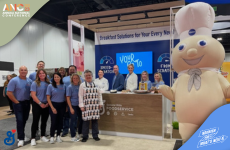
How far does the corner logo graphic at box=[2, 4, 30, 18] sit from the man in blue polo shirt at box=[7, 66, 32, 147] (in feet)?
3.03

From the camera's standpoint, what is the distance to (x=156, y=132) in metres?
3.51

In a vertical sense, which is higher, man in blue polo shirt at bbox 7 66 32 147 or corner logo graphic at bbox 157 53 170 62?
corner logo graphic at bbox 157 53 170 62

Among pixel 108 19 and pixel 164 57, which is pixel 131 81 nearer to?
pixel 164 57

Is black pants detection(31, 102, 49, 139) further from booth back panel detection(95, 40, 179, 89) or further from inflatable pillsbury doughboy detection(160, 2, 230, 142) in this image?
booth back panel detection(95, 40, 179, 89)

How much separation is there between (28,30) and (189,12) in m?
8.75

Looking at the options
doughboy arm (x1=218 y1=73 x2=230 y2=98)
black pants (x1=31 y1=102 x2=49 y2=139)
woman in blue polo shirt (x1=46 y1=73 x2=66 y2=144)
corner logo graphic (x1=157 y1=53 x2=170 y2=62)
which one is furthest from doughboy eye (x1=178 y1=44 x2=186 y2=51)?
corner logo graphic (x1=157 y1=53 x2=170 y2=62)

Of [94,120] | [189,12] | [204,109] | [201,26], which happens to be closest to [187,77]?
[204,109]

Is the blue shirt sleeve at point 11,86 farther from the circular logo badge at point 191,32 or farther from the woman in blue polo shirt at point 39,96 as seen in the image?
the circular logo badge at point 191,32

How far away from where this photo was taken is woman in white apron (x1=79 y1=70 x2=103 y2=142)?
3.39 meters

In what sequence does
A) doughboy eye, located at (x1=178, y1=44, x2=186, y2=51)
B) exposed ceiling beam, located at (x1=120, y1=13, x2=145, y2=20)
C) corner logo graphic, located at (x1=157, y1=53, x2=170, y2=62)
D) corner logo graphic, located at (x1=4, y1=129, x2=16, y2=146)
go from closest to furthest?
doughboy eye, located at (x1=178, y1=44, x2=186, y2=51)
corner logo graphic, located at (x1=4, y1=129, x2=16, y2=146)
exposed ceiling beam, located at (x1=120, y1=13, x2=145, y2=20)
corner logo graphic, located at (x1=157, y1=53, x2=170, y2=62)

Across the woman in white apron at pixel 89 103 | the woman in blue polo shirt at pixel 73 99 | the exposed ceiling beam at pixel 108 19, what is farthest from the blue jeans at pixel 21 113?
the exposed ceiling beam at pixel 108 19

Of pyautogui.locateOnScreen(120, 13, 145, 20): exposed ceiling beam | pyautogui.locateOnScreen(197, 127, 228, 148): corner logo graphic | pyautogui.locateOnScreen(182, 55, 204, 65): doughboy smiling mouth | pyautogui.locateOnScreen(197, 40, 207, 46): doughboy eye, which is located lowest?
pyautogui.locateOnScreen(197, 127, 228, 148): corner logo graphic

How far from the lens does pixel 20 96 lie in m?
3.27

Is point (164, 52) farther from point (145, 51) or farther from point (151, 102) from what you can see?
point (151, 102)
